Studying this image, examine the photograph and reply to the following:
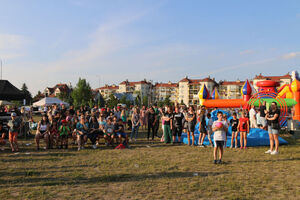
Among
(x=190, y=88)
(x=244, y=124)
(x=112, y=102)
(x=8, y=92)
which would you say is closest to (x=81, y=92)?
(x=112, y=102)

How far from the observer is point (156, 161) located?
25.3 ft

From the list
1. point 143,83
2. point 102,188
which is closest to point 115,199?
point 102,188

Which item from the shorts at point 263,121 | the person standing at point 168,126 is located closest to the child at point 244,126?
the person standing at point 168,126

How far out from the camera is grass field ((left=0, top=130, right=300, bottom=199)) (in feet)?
16.2

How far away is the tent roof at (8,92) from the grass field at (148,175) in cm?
611

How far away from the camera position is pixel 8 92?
14.2m

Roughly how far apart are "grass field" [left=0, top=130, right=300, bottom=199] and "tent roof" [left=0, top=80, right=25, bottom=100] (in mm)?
6108

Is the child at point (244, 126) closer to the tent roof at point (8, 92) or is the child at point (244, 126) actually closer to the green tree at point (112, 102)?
the tent roof at point (8, 92)

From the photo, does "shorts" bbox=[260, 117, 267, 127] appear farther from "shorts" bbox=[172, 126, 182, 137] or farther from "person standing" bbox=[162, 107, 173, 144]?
"person standing" bbox=[162, 107, 173, 144]

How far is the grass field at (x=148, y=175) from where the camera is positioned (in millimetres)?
4949

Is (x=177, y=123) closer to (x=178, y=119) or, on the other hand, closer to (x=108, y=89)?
(x=178, y=119)

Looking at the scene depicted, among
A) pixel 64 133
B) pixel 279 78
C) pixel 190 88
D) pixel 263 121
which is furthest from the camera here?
pixel 190 88

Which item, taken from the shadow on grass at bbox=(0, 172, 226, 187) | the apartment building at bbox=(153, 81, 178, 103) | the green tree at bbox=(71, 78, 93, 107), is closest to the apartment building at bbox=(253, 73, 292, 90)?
the apartment building at bbox=(153, 81, 178, 103)

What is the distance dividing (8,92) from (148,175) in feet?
38.6
